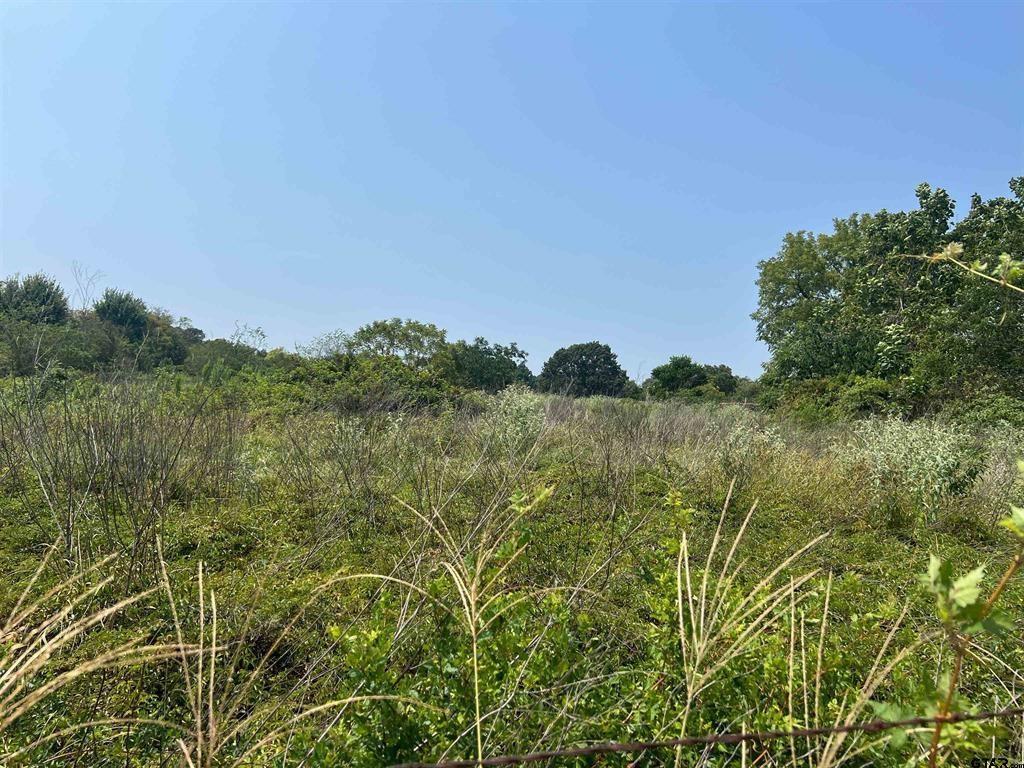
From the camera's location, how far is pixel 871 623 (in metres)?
2.01

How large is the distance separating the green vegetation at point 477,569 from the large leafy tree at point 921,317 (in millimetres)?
140

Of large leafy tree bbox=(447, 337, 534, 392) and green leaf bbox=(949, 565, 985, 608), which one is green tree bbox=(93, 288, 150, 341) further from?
green leaf bbox=(949, 565, 985, 608)

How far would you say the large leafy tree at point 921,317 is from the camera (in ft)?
44.7

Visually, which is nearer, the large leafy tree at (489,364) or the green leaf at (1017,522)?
the green leaf at (1017,522)

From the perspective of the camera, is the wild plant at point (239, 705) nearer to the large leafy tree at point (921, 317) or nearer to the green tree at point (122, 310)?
the large leafy tree at point (921, 317)

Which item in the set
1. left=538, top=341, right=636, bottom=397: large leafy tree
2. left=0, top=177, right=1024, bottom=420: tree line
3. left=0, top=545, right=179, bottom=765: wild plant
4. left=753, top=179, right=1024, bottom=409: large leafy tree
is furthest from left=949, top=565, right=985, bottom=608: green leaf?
left=538, top=341, right=636, bottom=397: large leafy tree

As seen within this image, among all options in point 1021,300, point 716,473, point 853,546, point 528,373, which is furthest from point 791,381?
point 528,373

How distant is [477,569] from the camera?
1099mm

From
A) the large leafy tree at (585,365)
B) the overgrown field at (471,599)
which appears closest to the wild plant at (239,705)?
the overgrown field at (471,599)

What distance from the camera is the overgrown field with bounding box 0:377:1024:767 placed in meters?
1.32

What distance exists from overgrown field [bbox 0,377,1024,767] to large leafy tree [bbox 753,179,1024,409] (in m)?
7.68

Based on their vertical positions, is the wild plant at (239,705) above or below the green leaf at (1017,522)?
below

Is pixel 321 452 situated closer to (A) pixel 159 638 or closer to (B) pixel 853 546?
(A) pixel 159 638

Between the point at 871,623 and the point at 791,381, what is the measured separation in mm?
20518
